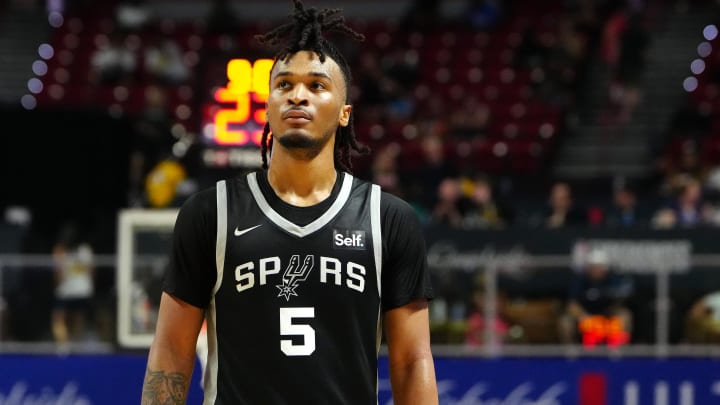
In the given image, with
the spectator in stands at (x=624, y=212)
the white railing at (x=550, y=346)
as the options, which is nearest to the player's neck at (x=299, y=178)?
the white railing at (x=550, y=346)

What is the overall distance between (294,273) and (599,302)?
7.98 meters

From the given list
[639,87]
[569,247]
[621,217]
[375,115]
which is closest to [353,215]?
[569,247]

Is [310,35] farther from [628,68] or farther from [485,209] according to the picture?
[628,68]

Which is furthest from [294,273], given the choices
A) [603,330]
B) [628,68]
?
[628,68]

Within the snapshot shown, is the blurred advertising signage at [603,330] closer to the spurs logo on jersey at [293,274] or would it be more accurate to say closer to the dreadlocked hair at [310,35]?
the dreadlocked hair at [310,35]

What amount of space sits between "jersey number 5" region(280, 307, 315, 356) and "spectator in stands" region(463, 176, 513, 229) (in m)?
9.08

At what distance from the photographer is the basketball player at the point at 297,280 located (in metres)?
3.43

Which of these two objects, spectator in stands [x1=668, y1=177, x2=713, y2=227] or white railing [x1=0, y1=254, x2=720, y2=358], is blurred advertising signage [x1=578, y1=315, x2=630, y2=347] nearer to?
white railing [x1=0, y1=254, x2=720, y2=358]

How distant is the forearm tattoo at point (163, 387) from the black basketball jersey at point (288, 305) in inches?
3.1

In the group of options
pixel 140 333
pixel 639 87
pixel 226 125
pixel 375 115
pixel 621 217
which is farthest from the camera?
pixel 639 87

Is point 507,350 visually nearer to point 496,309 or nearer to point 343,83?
point 496,309

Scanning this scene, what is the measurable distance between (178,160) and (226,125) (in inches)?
103

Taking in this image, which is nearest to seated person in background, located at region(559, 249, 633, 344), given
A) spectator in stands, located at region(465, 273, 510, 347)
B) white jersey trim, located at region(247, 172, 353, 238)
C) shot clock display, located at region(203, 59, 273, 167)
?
spectator in stands, located at region(465, 273, 510, 347)

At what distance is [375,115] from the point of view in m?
17.1
